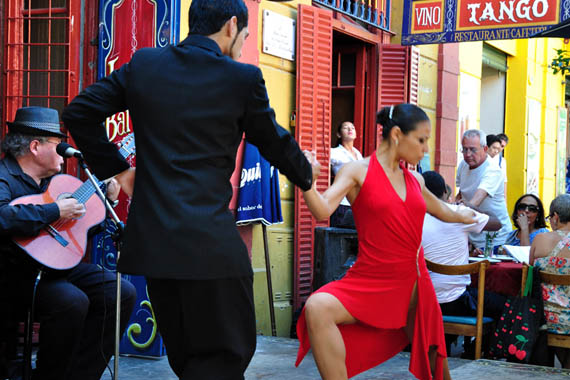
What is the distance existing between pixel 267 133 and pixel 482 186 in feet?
17.9

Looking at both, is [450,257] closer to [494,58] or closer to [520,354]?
[520,354]

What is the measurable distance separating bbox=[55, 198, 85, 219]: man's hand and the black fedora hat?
16.2 inches

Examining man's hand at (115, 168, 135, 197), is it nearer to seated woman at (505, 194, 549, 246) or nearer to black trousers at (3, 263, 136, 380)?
black trousers at (3, 263, 136, 380)

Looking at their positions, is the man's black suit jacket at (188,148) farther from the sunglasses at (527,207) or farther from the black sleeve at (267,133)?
the sunglasses at (527,207)

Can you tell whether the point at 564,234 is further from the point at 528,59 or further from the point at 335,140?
the point at 528,59

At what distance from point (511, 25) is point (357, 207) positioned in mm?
5298

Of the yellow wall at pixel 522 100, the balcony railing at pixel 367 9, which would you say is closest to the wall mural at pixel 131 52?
the balcony railing at pixel 367 9

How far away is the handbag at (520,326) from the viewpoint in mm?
5719

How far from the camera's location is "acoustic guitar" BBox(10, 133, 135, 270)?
4301 millimetres

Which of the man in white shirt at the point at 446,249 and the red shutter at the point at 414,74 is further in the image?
the red shutter at the point at 414,74

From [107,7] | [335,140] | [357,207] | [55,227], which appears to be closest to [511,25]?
[335,140]

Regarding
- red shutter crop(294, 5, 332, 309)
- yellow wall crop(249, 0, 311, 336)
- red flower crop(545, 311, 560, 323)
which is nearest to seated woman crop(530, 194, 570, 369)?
red flower crop(545, 311, 560, 323)

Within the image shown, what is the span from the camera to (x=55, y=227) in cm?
444

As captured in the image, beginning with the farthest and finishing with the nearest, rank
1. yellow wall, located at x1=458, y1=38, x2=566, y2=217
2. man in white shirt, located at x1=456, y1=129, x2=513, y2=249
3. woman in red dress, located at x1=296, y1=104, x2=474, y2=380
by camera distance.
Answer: yellow wall, located at x1=458, y1=38, x2=566, y2=217 → man in white shirt, located at x1=456, y1=129, x2=513, y2=249 → woman in red dress, located at x1=296, y1=104, x2=474, y2=380
